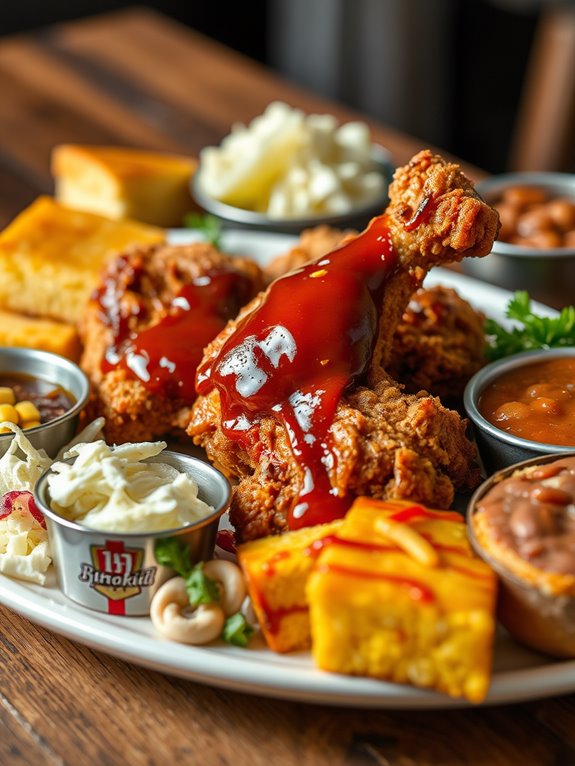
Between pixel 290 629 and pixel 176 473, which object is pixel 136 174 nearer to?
pixel 176 473

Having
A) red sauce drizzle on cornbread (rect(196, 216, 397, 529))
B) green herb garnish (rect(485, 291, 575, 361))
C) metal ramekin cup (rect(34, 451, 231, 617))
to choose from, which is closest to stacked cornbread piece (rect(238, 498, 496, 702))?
metal ramekin cup (rect(34, 451, 231, 617))

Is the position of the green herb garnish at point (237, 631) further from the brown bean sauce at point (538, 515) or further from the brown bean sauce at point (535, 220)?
the brown bean sauce at point (535, 220)

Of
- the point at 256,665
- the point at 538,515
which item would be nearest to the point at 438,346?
the point at 538,515

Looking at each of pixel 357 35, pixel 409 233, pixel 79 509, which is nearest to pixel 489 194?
pixel 409 233

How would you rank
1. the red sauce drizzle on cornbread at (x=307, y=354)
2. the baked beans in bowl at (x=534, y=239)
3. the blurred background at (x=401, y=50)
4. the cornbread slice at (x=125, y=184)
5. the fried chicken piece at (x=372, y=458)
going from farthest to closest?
the blurred background at (x=401, y=50)
the cornbread slice at (x=125, y=184)
the baked beans in bowl at (x=534, y=239)
the red sauce drizzle on cornbread at (x=307, y=354)
the fried chicken piece at (x=372, y=458)

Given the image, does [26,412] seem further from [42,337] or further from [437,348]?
[437,348]

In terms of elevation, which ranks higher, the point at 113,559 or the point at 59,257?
the point at 113,559

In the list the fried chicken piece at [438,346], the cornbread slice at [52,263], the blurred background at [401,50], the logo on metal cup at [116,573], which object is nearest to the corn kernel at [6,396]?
the cornbread slice at [52,263]
